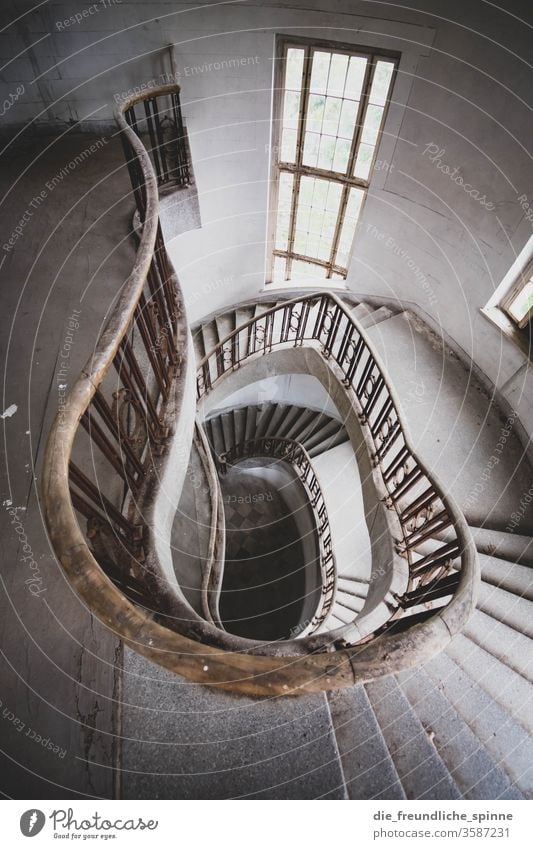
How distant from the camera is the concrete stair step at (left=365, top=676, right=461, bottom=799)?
2.30 metres

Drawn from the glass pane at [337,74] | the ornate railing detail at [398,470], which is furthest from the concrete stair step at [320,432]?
the glass pane at [337,74]

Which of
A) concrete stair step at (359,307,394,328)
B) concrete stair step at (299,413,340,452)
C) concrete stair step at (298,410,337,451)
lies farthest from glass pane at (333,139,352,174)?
concrete stair step at (298,410,337,451)

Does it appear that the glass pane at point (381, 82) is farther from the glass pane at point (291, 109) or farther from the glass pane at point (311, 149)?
the glass pane at point (291, 109)

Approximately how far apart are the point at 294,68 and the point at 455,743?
794 centimetres

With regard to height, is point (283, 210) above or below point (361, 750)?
above

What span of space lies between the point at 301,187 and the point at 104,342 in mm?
6143

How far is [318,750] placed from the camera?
7.27 feet

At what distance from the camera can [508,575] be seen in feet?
14.2

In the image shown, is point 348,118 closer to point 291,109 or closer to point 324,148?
point 324,148

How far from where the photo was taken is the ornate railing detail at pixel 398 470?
3.45 metres

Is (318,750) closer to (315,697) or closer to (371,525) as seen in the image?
(315,697)

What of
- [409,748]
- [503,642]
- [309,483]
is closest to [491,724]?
[503,642]

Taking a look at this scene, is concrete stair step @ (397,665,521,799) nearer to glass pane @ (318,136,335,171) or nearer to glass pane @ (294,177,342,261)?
glass pane @ (294,177,342,261)
